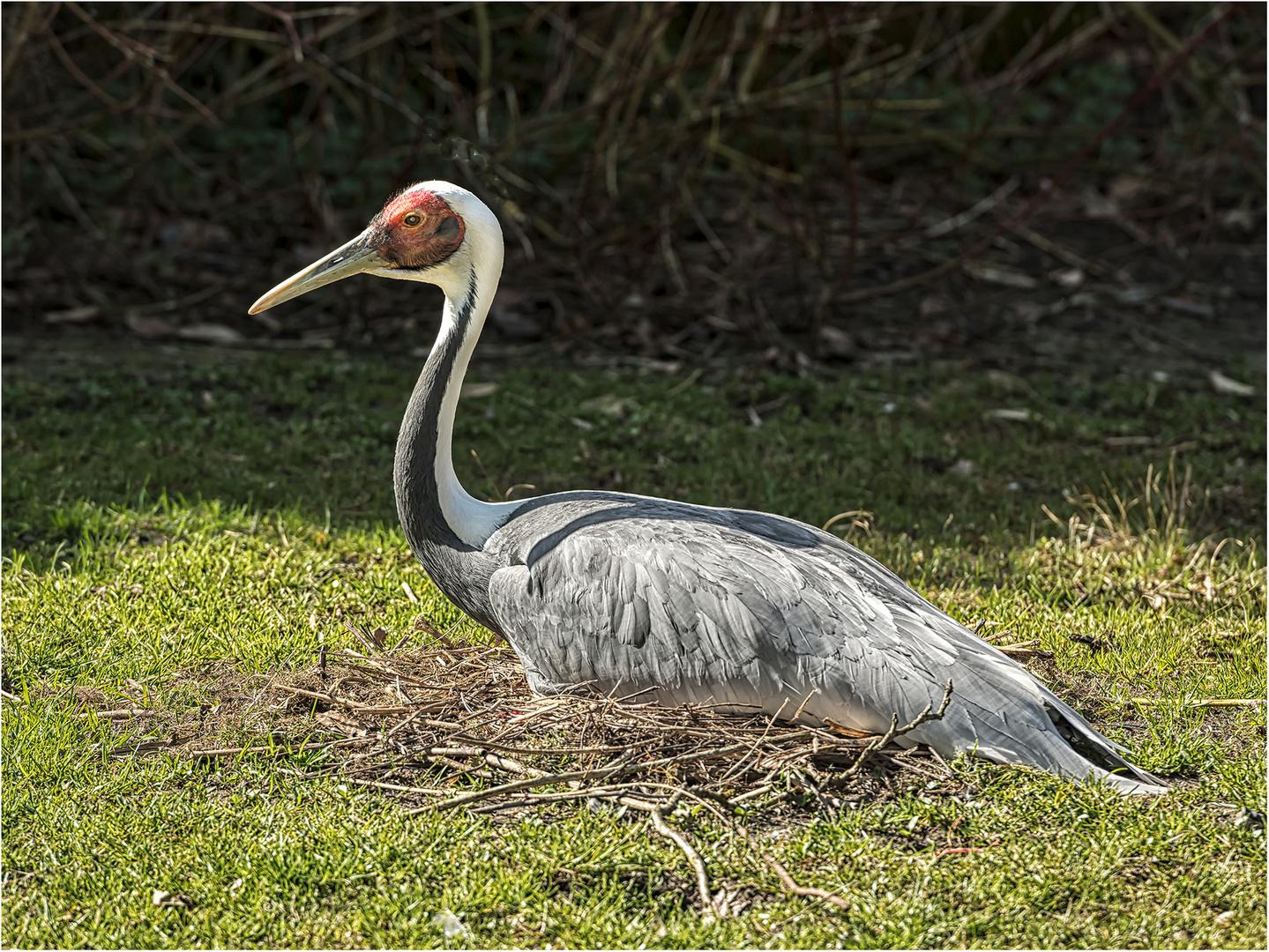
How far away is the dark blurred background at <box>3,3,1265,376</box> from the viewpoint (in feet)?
25.0

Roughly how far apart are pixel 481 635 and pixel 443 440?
2.43 feet

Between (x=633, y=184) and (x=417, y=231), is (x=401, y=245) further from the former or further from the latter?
(x=633, y=184)

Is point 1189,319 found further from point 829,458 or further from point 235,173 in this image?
point 235,173

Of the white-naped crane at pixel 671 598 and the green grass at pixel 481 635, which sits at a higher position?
the white-naped crane at pixel 671 598

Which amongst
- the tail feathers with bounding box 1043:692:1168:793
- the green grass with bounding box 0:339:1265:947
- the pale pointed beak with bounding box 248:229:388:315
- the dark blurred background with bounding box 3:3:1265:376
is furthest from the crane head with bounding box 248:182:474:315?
the dark blurred background with bounding box 3:3:1265:376

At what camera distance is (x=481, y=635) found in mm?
4637

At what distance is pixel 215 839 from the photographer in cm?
341

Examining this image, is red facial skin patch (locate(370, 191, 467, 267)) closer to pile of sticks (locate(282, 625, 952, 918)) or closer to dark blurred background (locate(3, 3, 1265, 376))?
Answer: pile of sticks (locate(282, 625, 952, 918))

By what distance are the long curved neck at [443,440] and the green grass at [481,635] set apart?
1.84ft

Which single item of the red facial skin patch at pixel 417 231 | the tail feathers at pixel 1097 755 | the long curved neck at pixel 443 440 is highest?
the red facial skin patch at pixel 417 231

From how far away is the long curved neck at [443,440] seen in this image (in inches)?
167

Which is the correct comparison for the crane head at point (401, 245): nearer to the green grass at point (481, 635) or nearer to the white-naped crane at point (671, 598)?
the white-naped crane at point (671, 598)

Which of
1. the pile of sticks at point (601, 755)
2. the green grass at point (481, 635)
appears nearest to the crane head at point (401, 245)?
the green grass at point (481, 635)

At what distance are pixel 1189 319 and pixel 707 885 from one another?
21.0 ft
